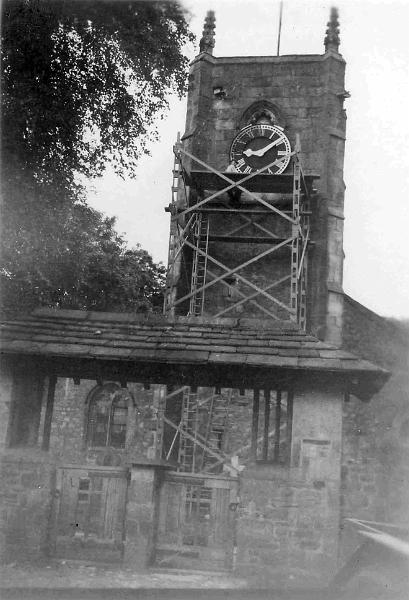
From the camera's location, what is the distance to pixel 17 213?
→ 11344 millimetres

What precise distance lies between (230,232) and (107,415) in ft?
25.3

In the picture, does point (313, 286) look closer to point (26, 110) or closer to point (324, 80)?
point (324, 80)

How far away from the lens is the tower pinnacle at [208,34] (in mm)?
20016

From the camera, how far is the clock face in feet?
61.2

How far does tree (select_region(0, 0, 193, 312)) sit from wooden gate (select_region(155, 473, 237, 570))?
237 inches

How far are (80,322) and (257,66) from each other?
13.9 m

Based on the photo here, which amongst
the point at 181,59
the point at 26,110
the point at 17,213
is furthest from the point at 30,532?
the point at 181,59

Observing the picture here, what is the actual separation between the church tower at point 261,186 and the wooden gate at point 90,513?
965cm

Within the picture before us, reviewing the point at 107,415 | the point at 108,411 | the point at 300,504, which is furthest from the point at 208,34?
the point at 300,504

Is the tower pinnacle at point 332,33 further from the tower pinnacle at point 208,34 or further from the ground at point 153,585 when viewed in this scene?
the ground at point 153,585

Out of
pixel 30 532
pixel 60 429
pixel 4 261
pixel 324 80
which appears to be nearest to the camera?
pixel 30 532

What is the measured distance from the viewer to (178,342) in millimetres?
7816

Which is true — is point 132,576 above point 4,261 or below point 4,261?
below

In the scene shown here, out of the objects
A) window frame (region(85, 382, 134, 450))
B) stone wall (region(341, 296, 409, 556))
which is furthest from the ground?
window frame (region(85, 382, 134, 450))
